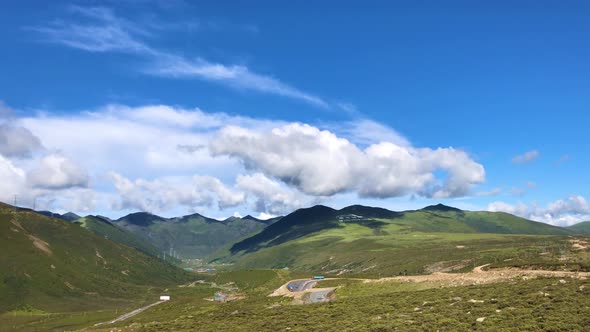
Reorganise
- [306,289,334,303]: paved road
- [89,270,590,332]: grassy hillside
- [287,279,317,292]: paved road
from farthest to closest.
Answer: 1. [287,279,317,292]: paved road
2. [306,289,334,303]: paved road
3. [89,270,590,332]: grassy hillside

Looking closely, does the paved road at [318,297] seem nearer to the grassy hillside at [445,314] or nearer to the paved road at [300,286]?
the grassy hillside at [445,314]

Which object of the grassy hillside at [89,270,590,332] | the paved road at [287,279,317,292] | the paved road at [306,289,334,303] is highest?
the grassy hillside at [89,270,590,332]

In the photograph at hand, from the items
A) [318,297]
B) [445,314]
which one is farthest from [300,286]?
[445,314]

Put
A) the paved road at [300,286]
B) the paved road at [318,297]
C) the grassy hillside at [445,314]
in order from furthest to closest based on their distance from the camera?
the paved road at [300,286] < the paved road at [318,297] < the grassy hillside at [445,314]

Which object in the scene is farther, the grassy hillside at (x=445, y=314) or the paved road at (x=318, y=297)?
the paved road at (x=318, y=297)

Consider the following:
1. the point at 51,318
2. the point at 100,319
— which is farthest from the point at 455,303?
the point at 51,318

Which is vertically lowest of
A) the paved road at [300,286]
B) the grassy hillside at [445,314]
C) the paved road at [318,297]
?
the paved road at [300,286]

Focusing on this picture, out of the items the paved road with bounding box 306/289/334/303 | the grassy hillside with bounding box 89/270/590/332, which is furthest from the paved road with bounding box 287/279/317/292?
the grassy hillside with bounding box 89/270/590/332

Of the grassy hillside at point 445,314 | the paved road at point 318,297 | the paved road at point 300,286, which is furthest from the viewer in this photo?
the paved road at point 300,286

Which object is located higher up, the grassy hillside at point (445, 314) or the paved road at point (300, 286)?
the grassy hillside at point (445, 314)

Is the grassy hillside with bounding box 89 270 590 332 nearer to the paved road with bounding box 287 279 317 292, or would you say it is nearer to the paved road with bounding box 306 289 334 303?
the paved road with bounding box 306 289 334 303

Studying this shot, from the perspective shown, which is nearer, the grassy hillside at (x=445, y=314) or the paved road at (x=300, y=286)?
the grassy hillside at (x=445, y=314)

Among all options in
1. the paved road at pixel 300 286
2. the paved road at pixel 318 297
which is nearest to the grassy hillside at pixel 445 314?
the paved road at pixel 318 297

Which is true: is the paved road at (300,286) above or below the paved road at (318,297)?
below
